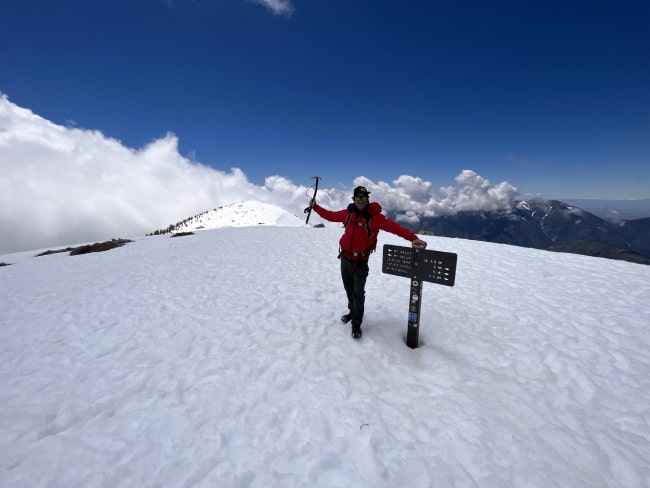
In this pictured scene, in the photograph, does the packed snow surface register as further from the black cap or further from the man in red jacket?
the black cap

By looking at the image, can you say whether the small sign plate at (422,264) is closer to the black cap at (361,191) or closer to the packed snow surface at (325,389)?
the black cap at (361,191)

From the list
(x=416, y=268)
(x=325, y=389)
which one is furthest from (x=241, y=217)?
(x=325, y=389)

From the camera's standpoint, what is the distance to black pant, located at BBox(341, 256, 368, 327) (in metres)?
6.19

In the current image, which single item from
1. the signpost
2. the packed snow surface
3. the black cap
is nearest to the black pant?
the signpost

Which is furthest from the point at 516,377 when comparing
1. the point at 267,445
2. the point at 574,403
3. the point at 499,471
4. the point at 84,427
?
the point at 84,427

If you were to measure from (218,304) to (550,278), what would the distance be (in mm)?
12633

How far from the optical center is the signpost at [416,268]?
5500 millimetres

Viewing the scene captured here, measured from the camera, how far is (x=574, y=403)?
475cm

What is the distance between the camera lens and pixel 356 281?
6242mm

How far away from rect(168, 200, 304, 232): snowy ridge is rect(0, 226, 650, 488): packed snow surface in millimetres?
133944

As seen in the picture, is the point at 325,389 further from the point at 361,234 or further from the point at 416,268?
the point at 361,234

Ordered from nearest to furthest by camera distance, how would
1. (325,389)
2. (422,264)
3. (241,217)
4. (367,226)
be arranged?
(325,389)
(422,264)
(367,226)
(241,217)

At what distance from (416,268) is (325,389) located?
9.81ft

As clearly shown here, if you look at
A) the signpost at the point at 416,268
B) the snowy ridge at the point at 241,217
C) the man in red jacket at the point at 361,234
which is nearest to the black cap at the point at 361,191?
the man in red jacket at the point at 361,234
